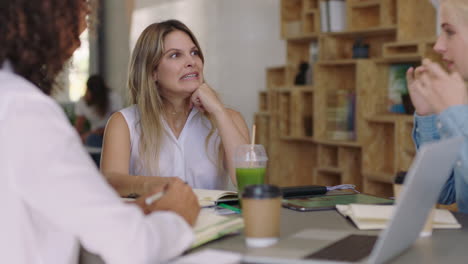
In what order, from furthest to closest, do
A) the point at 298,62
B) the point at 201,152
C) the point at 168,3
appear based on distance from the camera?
1. the point at 168,3
2. the point at 298,62
3. the point at 201,152

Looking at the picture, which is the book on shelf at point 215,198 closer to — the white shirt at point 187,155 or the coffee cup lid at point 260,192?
the coffee cup lid at point 260,192

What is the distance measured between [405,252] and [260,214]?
11.7 inches

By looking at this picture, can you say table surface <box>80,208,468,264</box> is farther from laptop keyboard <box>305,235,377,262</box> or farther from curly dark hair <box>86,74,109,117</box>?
curly dark hair <box>86,74,109,117</box>

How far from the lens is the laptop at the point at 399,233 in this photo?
104cm

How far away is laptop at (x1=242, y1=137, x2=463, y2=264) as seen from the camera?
1043mm

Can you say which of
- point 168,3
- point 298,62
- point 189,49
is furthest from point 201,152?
point 168,3

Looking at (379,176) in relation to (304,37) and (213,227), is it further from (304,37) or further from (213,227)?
(213,227)

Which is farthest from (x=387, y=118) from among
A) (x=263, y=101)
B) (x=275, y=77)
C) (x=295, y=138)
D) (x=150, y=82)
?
(x=150, y=82)

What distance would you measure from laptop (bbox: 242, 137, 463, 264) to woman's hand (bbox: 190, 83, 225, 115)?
1.18m

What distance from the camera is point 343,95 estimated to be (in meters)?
4.41

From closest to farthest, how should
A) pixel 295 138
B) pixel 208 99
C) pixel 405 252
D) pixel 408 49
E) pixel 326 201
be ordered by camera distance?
pixel 405 252
pixel 326 201
pixel 208 99
pixel 408 49
pixel 295 138

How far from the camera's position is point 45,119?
1.04 metres

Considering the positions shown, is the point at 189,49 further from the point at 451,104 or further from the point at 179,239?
the point at 179,239

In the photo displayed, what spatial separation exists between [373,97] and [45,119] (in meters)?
3.34
